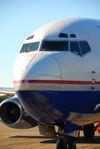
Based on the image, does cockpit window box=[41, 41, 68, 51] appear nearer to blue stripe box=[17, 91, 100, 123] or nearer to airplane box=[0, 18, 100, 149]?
airplane box=[0, 18, 100, 149]

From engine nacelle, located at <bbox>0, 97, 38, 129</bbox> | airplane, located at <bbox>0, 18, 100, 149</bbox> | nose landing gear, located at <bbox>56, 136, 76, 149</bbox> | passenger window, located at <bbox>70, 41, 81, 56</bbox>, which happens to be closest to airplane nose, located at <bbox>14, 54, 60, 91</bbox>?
airplane, located at <bbox>0, 18, 100, 149</bbox>

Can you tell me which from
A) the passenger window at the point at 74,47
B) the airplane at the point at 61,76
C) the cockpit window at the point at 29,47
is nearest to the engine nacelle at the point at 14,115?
the airplane at the point at 61,76

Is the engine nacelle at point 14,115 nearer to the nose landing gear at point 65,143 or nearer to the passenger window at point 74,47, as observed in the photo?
the nose landing gear at point 65,143

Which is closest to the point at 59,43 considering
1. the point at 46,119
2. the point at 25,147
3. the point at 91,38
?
the point at 91,38

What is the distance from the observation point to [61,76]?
8.31 m

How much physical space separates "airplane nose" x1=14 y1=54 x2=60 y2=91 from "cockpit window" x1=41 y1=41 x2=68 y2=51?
0.56m

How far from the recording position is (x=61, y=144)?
9555mm

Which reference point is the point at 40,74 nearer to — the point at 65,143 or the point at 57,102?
the point at 57,102

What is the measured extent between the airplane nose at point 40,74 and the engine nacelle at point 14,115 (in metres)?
4.09

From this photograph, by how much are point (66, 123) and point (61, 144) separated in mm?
897

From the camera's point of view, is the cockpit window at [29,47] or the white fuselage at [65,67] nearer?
the white fuselage at [65,67]

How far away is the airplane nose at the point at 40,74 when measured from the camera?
812 cm

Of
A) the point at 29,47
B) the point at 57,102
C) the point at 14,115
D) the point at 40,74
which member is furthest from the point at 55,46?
the point at 14,115

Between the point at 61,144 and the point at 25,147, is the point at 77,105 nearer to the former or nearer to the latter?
the point at 61,144
